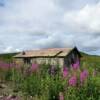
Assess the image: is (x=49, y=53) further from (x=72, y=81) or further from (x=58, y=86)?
(x=72, y=81)

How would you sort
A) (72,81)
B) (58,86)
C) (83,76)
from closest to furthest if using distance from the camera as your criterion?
(72,81) → (83,76) → (58,86)

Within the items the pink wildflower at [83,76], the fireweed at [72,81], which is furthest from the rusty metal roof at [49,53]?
the fireweed at [72,81]

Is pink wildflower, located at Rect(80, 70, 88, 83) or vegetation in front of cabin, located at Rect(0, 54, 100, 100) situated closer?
vegetation in front of cabin, located at Rect(0, 54, 100, 100)

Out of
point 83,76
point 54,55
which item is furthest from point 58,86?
point 54,55

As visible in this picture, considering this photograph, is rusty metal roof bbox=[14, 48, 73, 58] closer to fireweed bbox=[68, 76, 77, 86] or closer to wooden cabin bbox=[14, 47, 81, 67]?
wooden cabin bbox=[14, 47, 81, 67]

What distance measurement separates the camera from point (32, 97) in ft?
37.6

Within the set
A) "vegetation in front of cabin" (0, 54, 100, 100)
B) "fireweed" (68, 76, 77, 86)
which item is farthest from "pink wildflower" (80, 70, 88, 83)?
"fireweed" (68, 76, 77, 86)

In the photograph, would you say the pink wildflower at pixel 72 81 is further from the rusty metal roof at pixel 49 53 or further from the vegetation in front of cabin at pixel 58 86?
the rusty metal roof at pixel 49 53

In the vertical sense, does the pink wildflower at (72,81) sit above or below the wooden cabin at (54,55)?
below

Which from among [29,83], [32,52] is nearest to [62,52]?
[32,52]

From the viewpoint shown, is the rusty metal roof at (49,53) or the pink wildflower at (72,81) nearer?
the pink wildflower at (72,81)

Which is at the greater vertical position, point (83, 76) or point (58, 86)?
point (83, 76)

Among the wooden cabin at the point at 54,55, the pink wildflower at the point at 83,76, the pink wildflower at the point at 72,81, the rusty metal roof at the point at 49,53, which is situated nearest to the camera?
the pink wildflower at the point at 72,81

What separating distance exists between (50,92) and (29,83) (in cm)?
180
